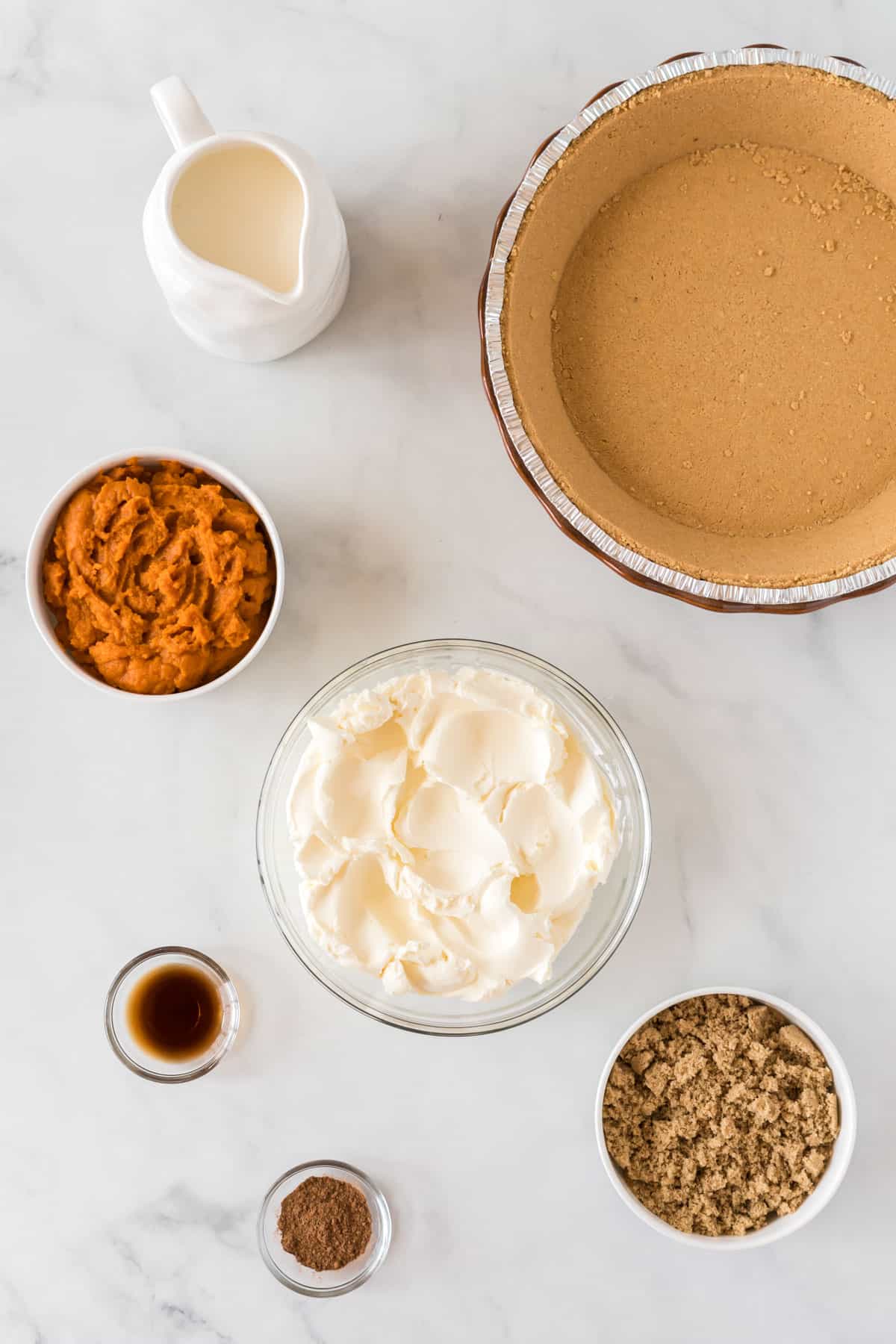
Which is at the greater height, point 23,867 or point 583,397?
point 583,397

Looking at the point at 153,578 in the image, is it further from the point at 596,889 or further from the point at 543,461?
the point at 596,889

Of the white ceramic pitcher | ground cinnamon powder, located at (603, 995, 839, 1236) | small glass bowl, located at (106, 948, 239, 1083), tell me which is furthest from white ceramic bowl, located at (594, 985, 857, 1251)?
the white ceramic pitcher

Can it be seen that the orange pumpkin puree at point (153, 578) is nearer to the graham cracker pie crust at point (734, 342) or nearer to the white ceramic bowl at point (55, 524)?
the white ceramic bowl at point (55, 524)

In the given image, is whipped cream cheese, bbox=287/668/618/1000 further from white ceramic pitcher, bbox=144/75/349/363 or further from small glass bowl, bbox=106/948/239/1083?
white ceramic pitcher, bbox=144/75/349/363

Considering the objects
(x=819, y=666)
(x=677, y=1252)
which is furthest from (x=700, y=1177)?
(x=819, y=666)

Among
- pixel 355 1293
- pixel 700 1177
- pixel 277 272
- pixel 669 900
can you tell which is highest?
pixel 277 272

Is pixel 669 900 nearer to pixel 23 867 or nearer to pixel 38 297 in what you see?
pixel 23 867

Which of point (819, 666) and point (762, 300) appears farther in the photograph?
point (819, 666)
